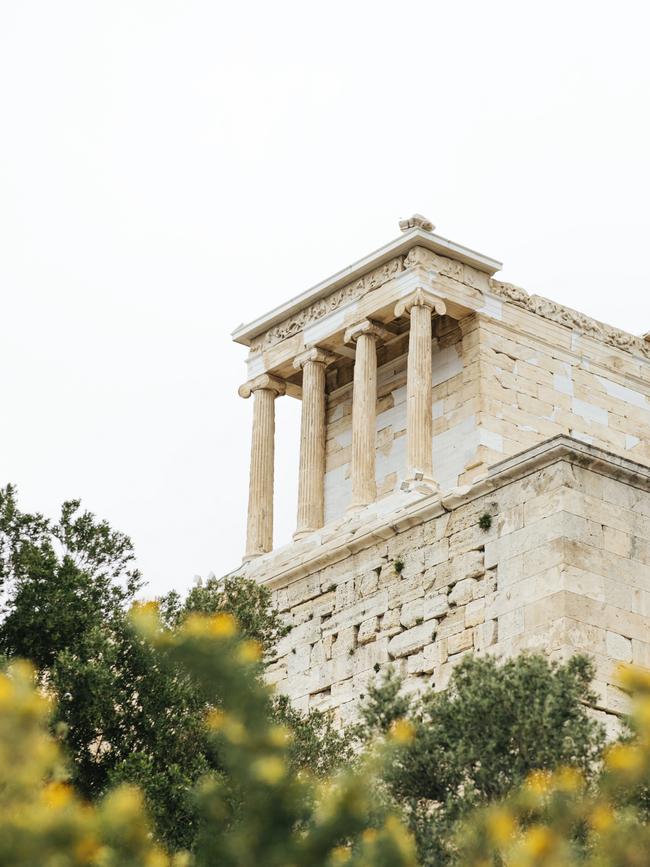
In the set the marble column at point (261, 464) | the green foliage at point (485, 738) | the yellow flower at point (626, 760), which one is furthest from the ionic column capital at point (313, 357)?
the yellow flower at point (626, 760)

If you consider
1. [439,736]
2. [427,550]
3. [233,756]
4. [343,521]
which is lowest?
[233,756]

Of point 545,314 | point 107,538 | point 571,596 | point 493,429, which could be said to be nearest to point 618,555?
point 571,596

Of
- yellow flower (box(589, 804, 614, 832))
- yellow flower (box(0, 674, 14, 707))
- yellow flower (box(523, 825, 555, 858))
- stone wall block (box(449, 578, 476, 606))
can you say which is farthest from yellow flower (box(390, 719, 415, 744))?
stone wall block (box(449, 578, 476, 606))

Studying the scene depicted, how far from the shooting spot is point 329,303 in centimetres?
2600

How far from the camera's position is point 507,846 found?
962 centimetres

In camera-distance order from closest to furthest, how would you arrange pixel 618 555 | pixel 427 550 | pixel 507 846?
pixel 507 846, pixel 618 555, pixel 427 550

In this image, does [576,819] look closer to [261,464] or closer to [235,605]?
[235,605]

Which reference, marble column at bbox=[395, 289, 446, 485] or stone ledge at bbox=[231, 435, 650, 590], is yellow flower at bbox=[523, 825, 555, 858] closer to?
stone ledge at bbox=[231, 435, 650, 590]

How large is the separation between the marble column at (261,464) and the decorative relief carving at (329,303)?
0.64m

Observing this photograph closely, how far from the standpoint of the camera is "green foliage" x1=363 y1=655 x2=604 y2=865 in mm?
11516

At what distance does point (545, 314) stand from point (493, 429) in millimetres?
2388

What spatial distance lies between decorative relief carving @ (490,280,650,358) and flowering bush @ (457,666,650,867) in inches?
569

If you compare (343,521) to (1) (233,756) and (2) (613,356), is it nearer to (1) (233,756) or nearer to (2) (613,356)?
(2) (613,356)

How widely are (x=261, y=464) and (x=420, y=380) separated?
3481 millimetres
